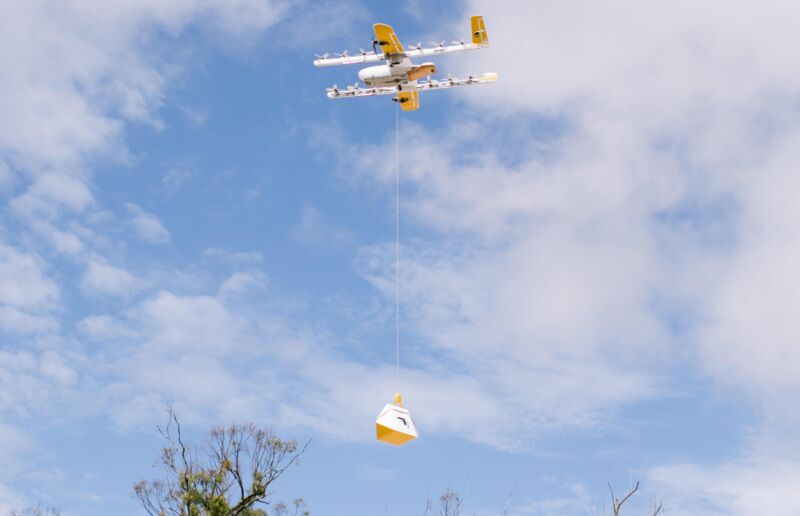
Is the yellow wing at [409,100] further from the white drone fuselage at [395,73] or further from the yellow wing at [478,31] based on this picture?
the yellow wing at [478,31]

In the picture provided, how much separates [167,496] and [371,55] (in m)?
21.9

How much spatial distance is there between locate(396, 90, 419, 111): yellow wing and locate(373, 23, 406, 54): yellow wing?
2261 millimetres

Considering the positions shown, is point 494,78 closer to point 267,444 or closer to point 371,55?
point 371,55

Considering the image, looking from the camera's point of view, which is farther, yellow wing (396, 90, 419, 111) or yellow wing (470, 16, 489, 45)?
yellow wing (396, 90, 419, 111)

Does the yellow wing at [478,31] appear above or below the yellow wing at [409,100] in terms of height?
above

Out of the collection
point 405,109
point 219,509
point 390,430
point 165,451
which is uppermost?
point 405,109

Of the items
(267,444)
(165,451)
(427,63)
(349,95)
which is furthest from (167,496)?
(427,63)

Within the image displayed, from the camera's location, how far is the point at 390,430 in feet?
75.3

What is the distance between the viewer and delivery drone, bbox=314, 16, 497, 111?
30.1 m

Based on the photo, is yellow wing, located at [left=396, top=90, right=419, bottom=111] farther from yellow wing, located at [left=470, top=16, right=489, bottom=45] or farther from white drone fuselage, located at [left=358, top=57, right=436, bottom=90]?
yellow wing, located at [left=470, top=16, right=489, bottom=45]

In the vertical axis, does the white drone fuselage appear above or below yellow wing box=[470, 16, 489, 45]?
below

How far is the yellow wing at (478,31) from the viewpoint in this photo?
30.7m

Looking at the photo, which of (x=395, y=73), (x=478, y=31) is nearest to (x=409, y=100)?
(x=395, y=73)

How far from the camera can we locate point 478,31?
3097 centimetres
